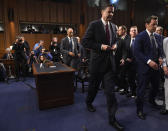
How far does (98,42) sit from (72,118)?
3.99 feet

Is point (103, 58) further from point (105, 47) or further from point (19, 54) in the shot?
point (19, 54)

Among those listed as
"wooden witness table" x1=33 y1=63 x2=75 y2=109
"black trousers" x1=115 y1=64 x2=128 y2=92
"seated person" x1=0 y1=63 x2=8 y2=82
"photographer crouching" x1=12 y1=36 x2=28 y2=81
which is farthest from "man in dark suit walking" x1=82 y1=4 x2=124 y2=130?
"seated person" x1=0 y1=63 x2=8 y2=82

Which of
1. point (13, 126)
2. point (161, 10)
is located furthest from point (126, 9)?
point (13, 126)

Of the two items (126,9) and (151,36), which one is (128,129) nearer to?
(151,36)

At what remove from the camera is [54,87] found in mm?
2656

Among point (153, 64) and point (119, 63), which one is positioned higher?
point (153, 64)

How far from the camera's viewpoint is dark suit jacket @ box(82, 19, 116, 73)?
1.91 m

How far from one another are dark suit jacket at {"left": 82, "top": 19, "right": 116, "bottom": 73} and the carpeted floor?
0.80 m

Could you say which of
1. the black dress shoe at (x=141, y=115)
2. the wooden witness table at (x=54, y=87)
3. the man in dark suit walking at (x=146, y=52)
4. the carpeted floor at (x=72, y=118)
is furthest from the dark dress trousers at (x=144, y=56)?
the wooden witness table at (x=54, y=87)

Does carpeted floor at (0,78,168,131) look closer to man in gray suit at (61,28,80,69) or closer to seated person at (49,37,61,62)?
man in gray suit at (61,28,80,69)

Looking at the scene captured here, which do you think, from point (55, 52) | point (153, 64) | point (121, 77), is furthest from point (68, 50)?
point (55, 52)

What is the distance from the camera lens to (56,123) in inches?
84.0

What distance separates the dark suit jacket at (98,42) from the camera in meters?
1.91

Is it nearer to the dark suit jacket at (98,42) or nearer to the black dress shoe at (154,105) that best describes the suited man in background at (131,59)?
the black dress shoe at (154,105)
